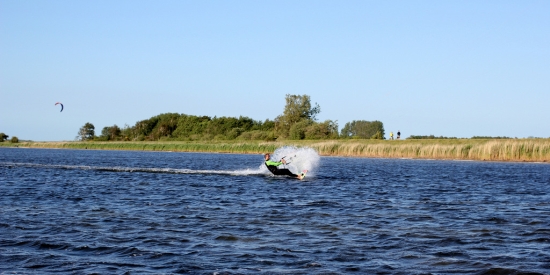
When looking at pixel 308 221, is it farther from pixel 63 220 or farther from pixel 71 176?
pixel 71 176

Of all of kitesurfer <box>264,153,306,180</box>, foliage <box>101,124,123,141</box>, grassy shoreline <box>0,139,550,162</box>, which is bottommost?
kitesurfer <box>264,153,306,180</box>

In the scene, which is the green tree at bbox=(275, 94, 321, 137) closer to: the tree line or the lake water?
the tree line

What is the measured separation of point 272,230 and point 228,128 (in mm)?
119251

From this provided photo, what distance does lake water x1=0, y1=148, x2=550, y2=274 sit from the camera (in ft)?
41.4

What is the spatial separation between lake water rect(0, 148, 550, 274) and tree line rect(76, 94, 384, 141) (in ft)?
253

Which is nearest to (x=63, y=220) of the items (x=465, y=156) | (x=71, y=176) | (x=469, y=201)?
(x=469, y=201)

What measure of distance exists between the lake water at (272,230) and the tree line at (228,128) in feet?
253

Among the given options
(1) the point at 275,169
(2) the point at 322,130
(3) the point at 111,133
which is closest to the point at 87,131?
(3) the point at 111,133

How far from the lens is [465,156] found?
62.9m

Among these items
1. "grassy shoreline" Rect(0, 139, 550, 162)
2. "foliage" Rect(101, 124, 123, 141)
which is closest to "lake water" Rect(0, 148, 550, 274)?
"grassy shoreline" Rect(0, 139, 550, 162)

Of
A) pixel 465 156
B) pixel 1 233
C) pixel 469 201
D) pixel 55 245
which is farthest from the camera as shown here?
pixel 465 156

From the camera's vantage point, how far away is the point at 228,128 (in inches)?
5330

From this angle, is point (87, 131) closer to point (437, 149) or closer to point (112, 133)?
point (112, 133)

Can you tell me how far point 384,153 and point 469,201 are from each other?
46074 mm
